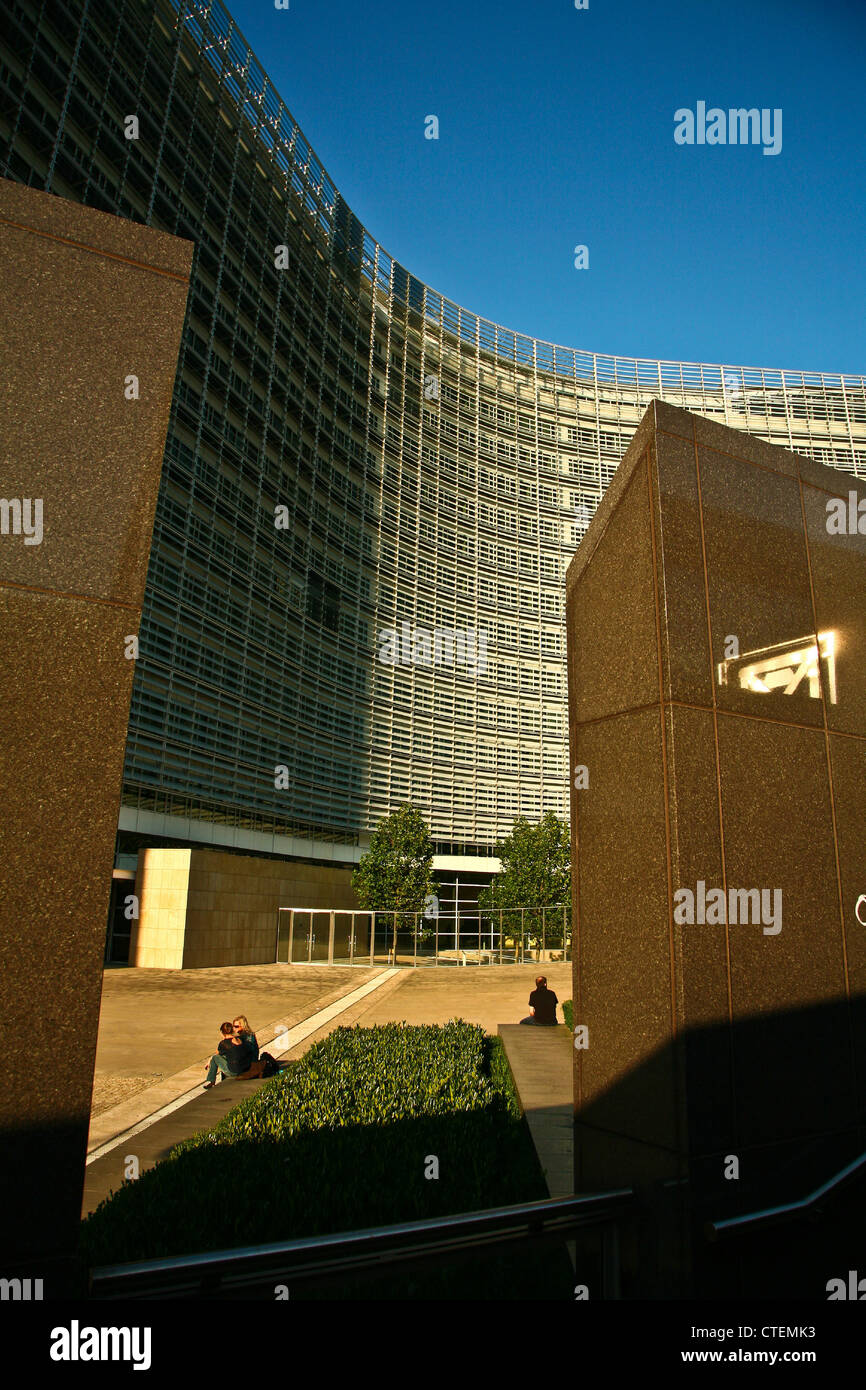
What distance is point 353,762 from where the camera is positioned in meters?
41.7

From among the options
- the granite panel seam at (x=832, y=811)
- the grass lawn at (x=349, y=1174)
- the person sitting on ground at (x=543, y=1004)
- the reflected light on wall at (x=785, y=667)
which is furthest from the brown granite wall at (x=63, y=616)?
the person sitting on ground at (x=543, y=1004)

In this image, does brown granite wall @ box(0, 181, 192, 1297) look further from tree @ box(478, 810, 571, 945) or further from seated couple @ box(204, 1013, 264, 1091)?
tree @ box(478, 810, 571, 945)

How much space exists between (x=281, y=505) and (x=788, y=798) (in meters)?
34.9

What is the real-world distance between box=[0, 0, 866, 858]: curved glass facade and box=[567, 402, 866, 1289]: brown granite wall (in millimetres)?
25368

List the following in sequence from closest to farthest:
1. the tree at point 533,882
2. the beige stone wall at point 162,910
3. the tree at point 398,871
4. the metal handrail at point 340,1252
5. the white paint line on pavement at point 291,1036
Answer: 1. the metal handrail at point 340,1252
2. the white paint line on pavement at point 291,1036
3. the beige stone wall at point 162,910
4. the tree at point 398,871
5. the tree at point 533,882

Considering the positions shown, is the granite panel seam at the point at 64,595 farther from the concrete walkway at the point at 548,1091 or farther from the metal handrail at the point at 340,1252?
the concrete walkway at the point at 548,1091

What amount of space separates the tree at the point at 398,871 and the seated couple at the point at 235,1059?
25577 millimetres

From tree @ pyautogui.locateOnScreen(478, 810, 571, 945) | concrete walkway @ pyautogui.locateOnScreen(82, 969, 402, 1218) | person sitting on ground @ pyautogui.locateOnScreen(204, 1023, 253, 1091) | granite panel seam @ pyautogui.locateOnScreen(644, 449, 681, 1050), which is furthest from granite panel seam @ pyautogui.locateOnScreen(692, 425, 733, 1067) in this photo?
tree @ pyautogui.locateOnScreen(478, 810, 571, 945)

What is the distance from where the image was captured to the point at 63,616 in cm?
309

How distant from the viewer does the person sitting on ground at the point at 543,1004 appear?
14031 mm

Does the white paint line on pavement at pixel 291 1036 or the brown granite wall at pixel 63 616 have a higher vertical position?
the brown granite wall at pixel 63 616

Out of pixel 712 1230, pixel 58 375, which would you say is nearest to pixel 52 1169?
pixel 712 1230

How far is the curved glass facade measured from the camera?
28375 mm

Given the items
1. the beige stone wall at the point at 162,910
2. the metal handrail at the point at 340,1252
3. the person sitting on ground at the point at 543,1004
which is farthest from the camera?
the beige stone wall at the point at 162,910
